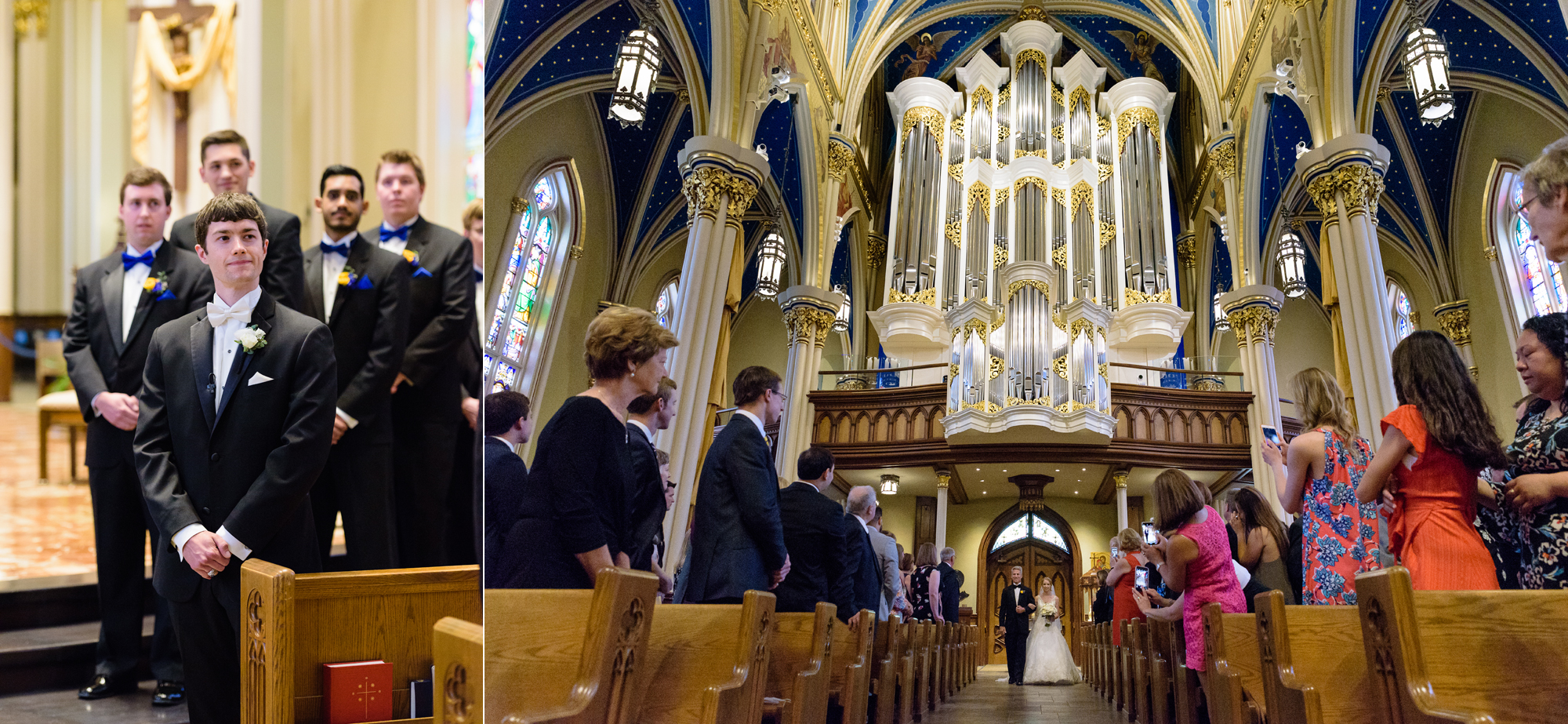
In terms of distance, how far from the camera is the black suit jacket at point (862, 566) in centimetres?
220

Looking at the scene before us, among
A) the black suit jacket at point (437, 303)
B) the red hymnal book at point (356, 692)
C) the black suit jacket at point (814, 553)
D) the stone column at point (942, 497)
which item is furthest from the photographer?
the black suit jacket at point (437, 303)

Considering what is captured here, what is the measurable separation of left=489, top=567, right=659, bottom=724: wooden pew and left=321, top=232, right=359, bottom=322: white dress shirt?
250 centimetres

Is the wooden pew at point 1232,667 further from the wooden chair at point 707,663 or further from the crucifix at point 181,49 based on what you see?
the crucifix at point 181,49

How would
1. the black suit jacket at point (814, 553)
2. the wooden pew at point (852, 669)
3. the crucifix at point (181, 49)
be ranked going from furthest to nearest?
the crucifix at point (181, 49) < the wooden pew at point (852, 669) < the black suit jacket at point (814, 553)

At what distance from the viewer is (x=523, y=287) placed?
1635 millimetres

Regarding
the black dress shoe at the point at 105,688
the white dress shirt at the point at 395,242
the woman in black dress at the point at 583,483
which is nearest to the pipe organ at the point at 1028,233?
the woman in black dress at the point at 583,483

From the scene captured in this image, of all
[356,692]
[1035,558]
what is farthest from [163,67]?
[1035,558]

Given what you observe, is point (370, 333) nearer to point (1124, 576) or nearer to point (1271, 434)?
point (1124, 576)

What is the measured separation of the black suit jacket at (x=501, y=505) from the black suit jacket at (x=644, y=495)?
241 millimetres

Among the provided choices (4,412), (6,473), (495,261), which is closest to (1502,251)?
(495,261)

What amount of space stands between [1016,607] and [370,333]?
244 cm

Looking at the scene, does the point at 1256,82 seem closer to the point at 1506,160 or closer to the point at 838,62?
the point at 1506,160

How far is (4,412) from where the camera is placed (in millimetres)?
8875

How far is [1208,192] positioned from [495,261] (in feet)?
4.92
